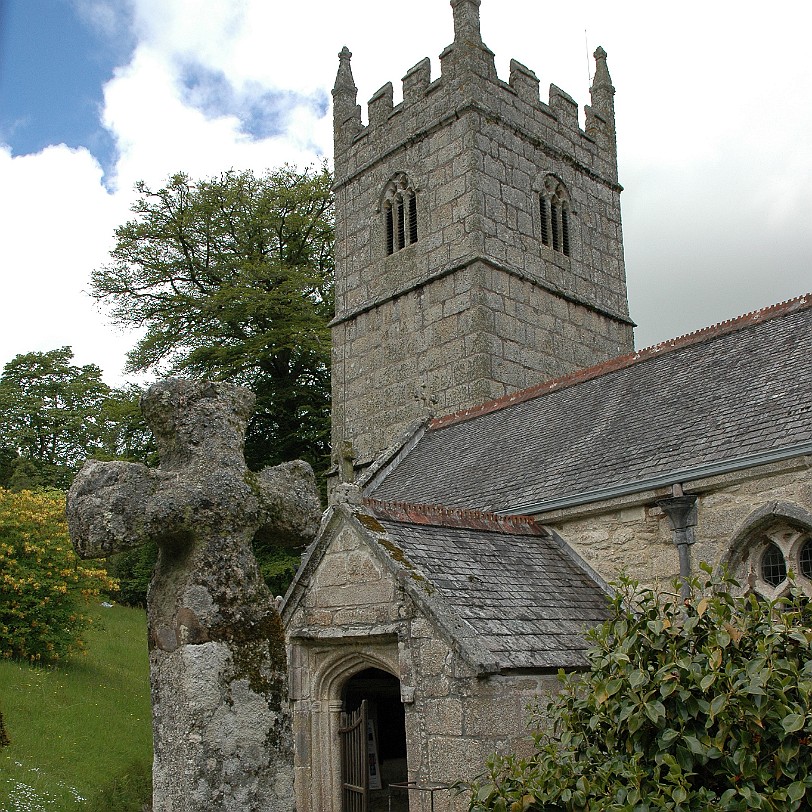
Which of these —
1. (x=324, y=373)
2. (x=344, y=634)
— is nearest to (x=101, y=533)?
(x=344, y=634)

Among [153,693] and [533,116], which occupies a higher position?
[533,116]

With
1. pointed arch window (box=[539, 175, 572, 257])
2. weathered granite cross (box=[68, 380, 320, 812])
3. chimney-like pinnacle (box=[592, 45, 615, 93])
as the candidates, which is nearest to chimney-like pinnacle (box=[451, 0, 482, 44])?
pointed arch window (box=[539, 175, 572, 257])

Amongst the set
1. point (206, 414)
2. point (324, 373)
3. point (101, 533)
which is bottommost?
point (101, 533)

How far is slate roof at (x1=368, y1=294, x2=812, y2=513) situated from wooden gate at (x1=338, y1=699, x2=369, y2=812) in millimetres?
3058

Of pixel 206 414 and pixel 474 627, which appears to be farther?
pixel 474 627

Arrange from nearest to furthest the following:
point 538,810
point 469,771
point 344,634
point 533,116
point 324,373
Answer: point 538,810, point 469,771, point 344,634, point 533,116, point 324,373

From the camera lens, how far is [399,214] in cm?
2036

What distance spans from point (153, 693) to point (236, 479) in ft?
3.02

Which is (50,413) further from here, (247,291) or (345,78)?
(345,78)

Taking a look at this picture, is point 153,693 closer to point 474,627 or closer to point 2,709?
point 474,627

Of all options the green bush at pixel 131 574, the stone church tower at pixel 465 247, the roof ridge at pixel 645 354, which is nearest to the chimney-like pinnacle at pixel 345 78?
the stone church tower at pixel 465 247

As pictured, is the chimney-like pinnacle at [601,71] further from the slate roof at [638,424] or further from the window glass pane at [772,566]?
the window glass pane at [772,566]

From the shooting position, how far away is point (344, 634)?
817 centimetres

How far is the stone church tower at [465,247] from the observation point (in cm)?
1825
